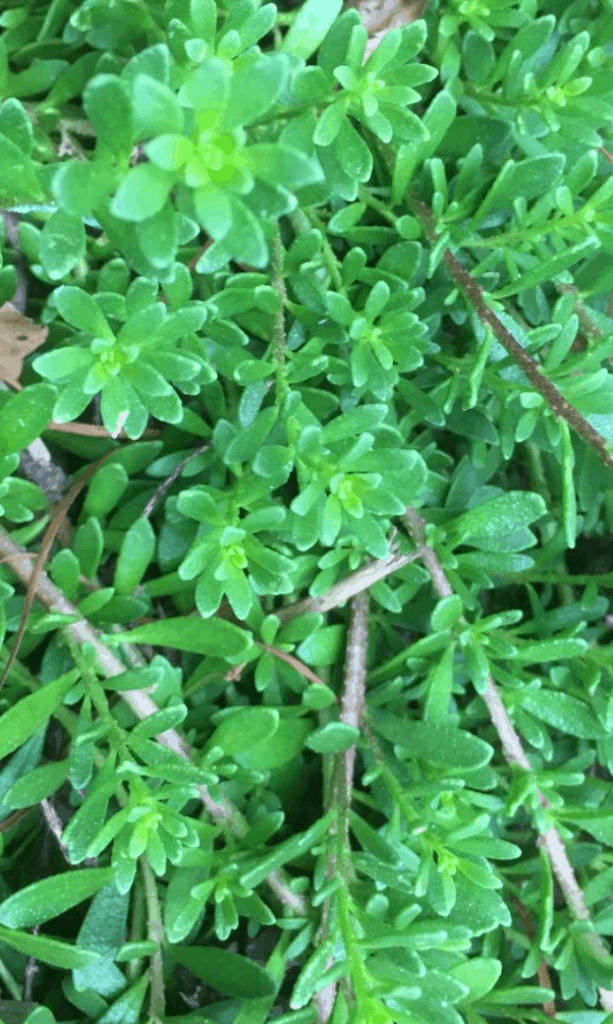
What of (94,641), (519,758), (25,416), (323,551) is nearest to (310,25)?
(25,416)

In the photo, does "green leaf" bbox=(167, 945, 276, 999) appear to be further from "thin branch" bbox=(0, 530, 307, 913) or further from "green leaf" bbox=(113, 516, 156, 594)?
"green leaf" bbox=(113, 516, 156, 594)

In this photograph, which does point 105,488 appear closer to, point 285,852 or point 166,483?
point 166,483

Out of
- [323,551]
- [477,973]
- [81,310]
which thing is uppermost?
[81,310]

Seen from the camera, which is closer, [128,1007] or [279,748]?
[128,1007]

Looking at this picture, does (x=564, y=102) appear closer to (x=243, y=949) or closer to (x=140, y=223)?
(x=140, y=223)

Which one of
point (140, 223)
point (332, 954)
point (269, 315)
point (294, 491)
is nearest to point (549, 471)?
point (294, 491)

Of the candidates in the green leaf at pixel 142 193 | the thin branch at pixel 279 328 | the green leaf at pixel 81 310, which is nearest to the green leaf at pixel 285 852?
the thin branch at pixel 279 328
